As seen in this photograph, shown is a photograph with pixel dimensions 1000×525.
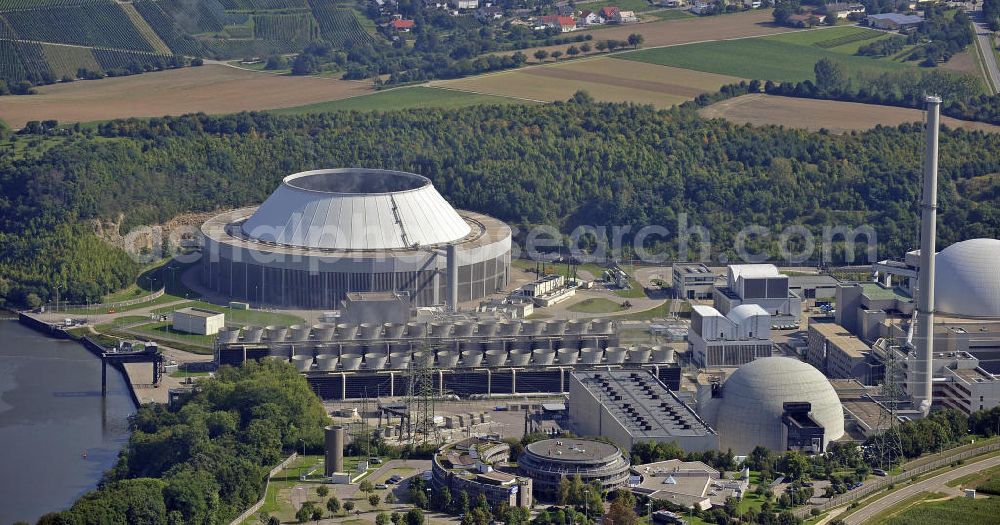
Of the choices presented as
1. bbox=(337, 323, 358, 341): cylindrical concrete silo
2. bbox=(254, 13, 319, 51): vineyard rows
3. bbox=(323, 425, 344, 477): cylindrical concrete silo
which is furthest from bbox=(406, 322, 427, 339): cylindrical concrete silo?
bbox=(254, 13, 319, 51): vineyard rows

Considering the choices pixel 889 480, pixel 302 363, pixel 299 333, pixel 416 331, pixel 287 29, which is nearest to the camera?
pixel 889 480

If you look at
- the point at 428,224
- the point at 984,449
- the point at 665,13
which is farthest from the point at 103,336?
the point at 665,13

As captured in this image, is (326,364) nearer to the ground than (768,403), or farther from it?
nearer to the ground

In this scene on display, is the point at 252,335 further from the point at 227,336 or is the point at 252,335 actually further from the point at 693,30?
the point at 693,30

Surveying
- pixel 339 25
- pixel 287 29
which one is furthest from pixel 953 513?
pixel 339 25

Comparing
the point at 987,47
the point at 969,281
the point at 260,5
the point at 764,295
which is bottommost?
the point at 764,295
